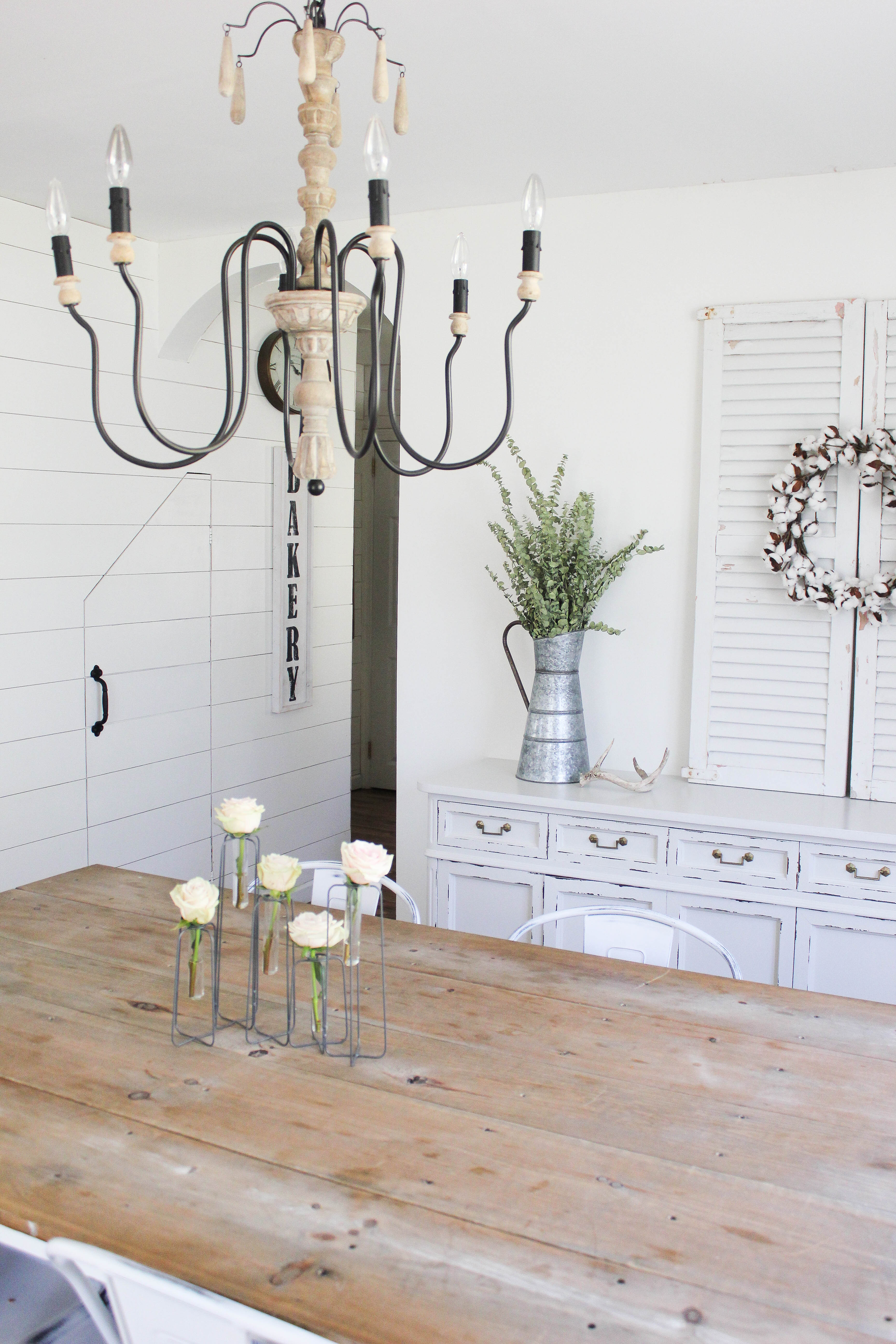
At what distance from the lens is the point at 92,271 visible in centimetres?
372

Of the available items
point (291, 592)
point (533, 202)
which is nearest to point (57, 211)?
point (533, 202)

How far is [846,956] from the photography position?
2.62 meters

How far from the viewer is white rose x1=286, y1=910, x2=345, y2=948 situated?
5.06 ft

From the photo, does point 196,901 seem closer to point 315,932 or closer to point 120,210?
point 315,932

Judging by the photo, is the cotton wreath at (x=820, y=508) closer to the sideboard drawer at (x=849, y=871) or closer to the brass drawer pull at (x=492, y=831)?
the sideboard drawer at (x=849, y=871)

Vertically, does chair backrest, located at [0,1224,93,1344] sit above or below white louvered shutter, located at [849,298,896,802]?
below

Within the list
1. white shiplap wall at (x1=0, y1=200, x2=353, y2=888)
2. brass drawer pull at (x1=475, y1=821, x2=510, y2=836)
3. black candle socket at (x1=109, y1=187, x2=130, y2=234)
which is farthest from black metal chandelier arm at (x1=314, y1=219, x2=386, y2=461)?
white shiplap wall at (x1=0, y1=200, x2=353, y2=888)

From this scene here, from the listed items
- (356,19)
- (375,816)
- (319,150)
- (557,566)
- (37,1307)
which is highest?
(356,19)

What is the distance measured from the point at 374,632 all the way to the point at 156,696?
2.75 metres

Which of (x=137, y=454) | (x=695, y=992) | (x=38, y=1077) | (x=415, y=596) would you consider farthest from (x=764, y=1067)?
(x=137, y=454)

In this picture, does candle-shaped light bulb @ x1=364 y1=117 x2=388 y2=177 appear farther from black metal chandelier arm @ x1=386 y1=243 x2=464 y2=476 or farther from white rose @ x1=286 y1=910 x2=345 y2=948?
white rose @ x1=286 y1=910 x2=345 y2=948

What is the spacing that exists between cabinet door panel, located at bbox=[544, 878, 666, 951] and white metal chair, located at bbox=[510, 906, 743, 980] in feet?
1.92

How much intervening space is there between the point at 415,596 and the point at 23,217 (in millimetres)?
1732

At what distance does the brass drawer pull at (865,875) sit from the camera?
102 inches
